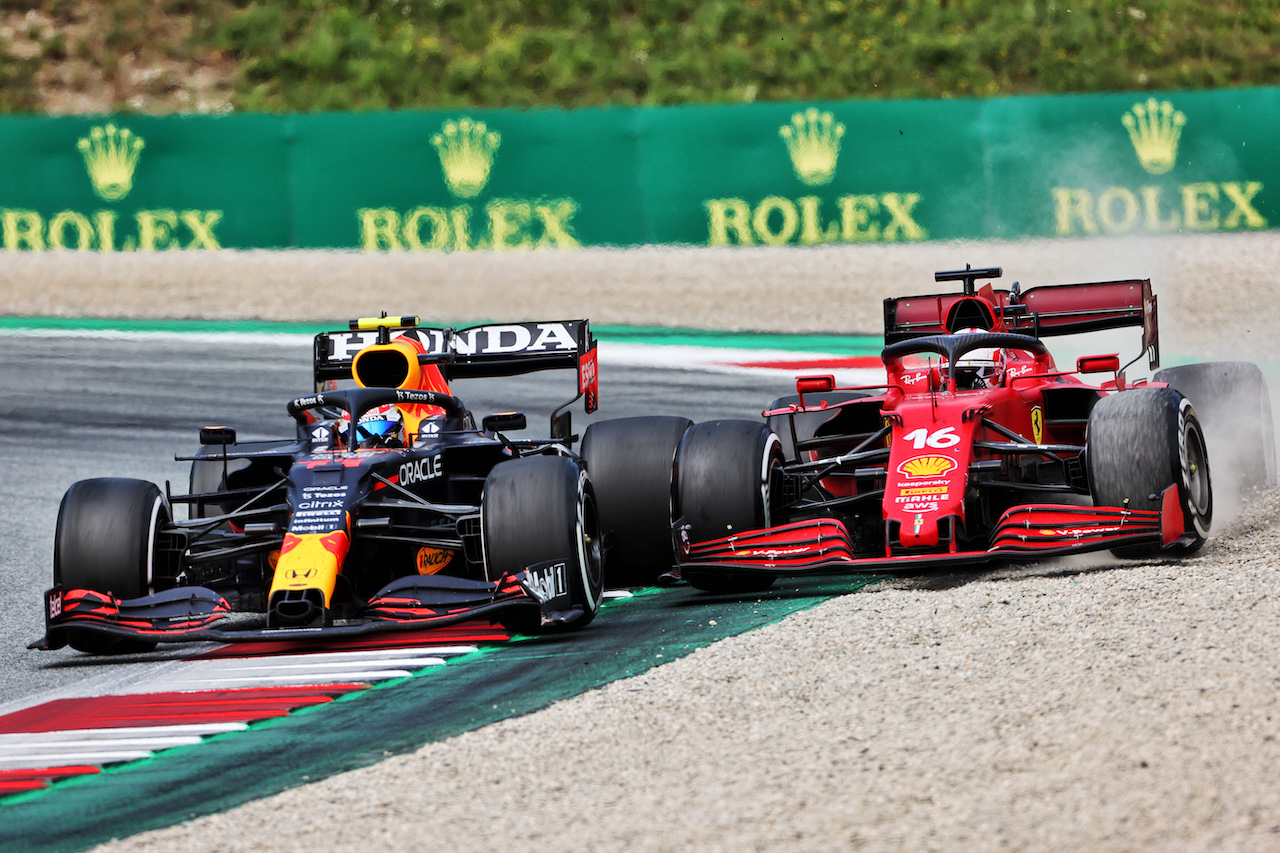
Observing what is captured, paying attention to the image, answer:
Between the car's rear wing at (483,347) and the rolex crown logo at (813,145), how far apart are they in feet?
42.5

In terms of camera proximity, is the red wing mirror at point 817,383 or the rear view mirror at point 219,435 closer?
the rear view mirror at point 219,435

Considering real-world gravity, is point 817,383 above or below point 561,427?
above

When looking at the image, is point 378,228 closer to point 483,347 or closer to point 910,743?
point 483,347

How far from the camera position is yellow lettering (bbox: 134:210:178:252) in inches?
952

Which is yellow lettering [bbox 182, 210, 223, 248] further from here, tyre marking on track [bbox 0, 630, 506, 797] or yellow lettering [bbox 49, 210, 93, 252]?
tyre marking on track [bbox 0, 630, 506, 797]

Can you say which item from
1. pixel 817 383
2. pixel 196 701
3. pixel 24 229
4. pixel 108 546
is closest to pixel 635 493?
pixel 817 383

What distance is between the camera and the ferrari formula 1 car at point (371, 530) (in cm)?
827

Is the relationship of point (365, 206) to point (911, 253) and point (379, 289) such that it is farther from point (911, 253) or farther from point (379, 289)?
point (911, 253)

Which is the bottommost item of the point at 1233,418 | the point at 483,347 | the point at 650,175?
the point at 1233,418

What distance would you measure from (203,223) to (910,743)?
66.8ft

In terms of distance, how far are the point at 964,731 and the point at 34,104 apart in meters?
30.8

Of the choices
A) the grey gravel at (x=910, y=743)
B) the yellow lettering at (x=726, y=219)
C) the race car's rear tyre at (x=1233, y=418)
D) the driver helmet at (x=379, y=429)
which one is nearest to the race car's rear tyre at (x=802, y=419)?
the grey gravel at (x=910, y=743)

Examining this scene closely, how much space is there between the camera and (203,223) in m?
24.3

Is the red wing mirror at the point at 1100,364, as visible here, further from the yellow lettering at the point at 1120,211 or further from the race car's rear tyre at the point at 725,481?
the yellow lettering at the point at 1120,211
